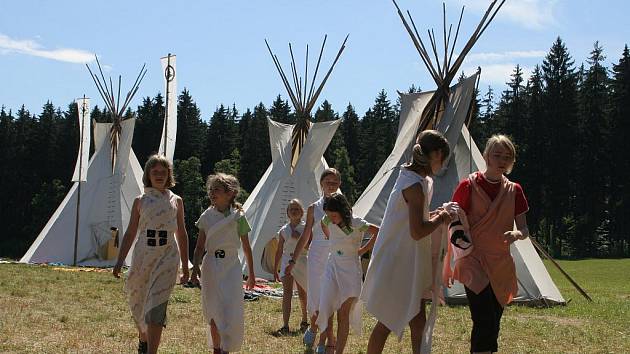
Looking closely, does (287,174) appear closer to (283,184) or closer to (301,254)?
(283,184)

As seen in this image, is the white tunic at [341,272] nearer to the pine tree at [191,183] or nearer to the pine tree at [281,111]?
the pine tree at [191,183]

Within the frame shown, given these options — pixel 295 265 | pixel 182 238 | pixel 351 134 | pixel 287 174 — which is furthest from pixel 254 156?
pixel 182 238

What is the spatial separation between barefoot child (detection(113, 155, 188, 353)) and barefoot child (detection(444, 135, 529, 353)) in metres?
1.97

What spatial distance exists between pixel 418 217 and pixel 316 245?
2298 millimetres

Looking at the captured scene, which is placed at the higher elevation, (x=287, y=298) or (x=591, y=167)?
(x=591, y=167)

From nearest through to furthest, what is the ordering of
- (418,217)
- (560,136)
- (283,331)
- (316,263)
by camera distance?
(418,217) < (316,263) < (283,331) < (560,136)

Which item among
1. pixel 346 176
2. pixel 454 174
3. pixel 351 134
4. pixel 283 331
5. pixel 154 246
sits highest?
pixel 351 134

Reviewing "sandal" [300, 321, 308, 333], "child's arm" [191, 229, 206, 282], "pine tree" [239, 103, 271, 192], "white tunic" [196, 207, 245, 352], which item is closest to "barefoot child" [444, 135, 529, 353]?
"white tunic" [196, 207, 245, 352]

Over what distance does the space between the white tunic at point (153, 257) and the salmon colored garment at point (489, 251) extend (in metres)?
2.01

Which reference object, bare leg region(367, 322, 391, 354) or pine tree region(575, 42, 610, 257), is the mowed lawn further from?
pine tree region(575, 42, 610, 257)

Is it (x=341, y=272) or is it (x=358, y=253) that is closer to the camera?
(x=341, y=272)

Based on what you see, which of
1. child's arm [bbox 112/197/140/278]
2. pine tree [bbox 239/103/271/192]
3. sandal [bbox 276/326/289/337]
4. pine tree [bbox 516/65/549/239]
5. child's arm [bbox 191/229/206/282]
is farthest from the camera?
pine tree [bbox 239/103/271/192]

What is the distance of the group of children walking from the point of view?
390cm

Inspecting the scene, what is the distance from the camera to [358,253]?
5418 mm
